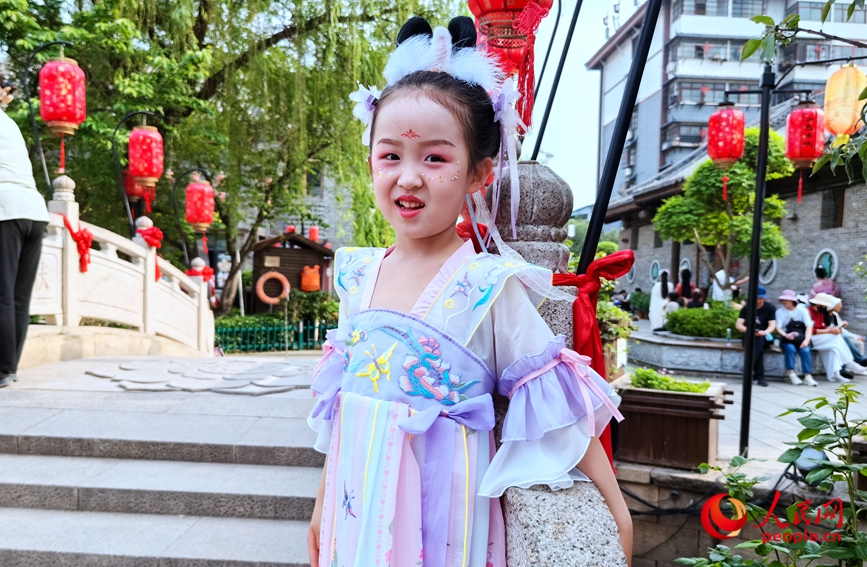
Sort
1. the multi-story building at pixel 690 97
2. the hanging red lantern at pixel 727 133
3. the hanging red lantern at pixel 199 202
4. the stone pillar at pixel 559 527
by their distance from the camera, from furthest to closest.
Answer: the multi-story building at pixel 690 97
the hanging red lantern at pixel 199 202
the hanging red lantern at pixel 727 133
the stone pillar at pixel 559 527

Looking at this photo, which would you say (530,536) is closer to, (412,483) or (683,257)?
(412,483)

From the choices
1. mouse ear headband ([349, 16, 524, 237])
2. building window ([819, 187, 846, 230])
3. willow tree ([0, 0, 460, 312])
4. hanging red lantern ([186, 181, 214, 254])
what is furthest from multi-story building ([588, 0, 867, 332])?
mouse ear headband ([349, 16, 524, 237])

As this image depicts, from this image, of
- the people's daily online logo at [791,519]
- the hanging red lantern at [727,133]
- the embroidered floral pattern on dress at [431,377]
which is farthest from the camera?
the hanging red lantern at [727,133]

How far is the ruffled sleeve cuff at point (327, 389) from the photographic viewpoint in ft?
4.67

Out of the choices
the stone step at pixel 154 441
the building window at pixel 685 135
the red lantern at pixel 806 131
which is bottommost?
the stone step at pixel 154 441

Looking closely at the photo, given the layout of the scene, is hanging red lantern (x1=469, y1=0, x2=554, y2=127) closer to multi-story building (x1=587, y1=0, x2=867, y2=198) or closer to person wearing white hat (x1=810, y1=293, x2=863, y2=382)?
person wearing white hat (x1=810, y1=293, x2=863, y2=382)

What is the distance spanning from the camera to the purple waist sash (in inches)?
46.9

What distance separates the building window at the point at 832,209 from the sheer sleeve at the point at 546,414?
44.5ft

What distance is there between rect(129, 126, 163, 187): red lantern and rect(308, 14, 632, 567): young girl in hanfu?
7.91 m

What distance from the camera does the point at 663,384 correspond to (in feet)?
11.9

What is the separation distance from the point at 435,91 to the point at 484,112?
12cm

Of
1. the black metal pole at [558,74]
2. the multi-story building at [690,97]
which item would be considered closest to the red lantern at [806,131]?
the multi-story building at [690,97]

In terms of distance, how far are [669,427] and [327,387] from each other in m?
2.58

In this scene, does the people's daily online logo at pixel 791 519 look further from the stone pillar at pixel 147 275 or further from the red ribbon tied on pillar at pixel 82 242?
the stone pillar at pixel 147 275
